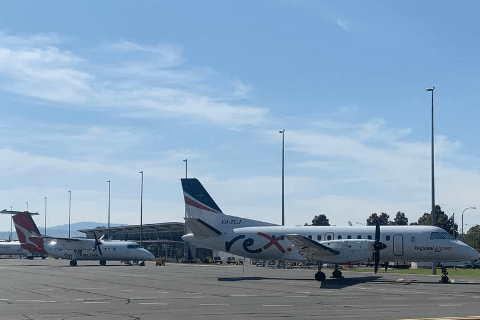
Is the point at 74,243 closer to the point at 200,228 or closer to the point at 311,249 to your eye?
the point at 200,228

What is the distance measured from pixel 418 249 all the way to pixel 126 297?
21359mm

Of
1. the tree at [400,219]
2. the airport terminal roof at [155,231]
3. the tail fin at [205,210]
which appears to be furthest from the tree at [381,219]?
the tail fin at [205,210]

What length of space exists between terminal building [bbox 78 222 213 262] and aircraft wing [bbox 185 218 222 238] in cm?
5706

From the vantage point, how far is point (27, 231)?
81438mm

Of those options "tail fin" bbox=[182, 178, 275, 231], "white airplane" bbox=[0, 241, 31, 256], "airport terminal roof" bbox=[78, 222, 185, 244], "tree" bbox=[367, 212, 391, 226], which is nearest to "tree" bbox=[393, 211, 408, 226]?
"tree" bbox=[367, 212, 391, 226]

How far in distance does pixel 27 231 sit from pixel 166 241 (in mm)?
26160

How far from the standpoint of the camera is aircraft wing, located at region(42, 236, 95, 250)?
75.6 metres

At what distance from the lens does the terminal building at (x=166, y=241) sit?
107812mm

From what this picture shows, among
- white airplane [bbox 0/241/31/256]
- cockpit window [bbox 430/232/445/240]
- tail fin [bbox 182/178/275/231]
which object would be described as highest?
tail fin [bbox 182/178/275/231]

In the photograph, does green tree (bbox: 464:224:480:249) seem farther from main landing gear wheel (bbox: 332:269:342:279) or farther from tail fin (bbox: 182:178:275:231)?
main landing gear wheel (bbox: 332:269:342:279)

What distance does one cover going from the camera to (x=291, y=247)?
42.1m

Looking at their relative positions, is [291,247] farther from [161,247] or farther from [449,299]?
[161,247]

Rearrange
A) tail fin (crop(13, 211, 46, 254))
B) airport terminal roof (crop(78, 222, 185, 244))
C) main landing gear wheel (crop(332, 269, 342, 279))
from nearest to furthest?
main landing gear wheel (crop(332, 269, 342, 279)), tail fin (crop(13, 211, 46, 254)), airport terminal roof (crop(78, 222, 185, 244))

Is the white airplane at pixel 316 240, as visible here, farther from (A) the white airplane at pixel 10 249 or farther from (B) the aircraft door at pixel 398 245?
(A) the white airplane at pixel 10 249
